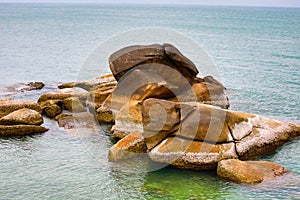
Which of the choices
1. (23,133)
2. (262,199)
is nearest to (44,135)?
(23,133)

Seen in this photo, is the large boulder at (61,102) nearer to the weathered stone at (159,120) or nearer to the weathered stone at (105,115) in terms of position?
the weathered stone at (105,115)

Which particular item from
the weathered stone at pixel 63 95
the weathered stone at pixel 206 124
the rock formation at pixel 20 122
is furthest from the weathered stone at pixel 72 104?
the weathered stone at pixel 206 124

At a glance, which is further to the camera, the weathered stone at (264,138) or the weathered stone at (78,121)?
the weathered stone at (78,121)

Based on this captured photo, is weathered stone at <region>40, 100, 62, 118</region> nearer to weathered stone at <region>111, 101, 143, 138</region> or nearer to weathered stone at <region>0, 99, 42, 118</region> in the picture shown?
weathered stone at <region>0, 99, 42, 118</region>

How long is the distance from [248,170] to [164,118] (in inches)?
182

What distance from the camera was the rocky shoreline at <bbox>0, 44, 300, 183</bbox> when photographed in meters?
21.9

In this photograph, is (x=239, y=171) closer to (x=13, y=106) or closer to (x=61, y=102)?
(x=13, y=106)

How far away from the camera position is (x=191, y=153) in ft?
71.7

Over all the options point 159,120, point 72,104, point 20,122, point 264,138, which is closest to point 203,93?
point 264,138

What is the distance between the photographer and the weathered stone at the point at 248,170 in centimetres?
2009

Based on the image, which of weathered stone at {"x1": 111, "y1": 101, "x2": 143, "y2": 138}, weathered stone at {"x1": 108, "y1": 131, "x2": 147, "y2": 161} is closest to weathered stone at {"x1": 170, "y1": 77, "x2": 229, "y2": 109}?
weathered stone at {"x1": 111, "y1": 101, "x2": 143, "y2": 138}

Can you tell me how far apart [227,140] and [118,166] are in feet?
17.3

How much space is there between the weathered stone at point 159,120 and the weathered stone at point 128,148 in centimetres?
71

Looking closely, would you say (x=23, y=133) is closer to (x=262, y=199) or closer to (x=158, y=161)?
(x=158, y=161)
